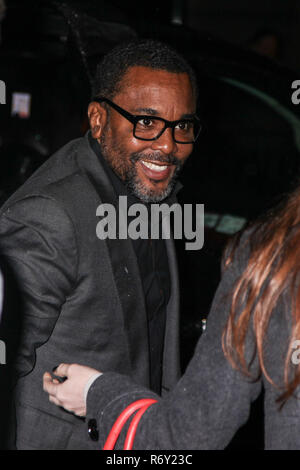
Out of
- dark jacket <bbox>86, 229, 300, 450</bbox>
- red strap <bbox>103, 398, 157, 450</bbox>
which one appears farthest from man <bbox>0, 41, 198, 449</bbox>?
dark jacket <bbox>86, 229, 300, 450</bbox>

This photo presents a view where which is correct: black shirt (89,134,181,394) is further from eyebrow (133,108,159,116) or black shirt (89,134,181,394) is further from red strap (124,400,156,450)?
red strap (124,400,156,450)

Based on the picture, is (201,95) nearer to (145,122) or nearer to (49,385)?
(145,122)

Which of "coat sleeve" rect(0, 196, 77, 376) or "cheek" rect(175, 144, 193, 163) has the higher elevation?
"cheek" rect(175, 144, 193, 163)

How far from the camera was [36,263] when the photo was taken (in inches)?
65.3

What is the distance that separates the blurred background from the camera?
292 centimetres

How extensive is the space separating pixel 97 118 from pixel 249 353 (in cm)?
130

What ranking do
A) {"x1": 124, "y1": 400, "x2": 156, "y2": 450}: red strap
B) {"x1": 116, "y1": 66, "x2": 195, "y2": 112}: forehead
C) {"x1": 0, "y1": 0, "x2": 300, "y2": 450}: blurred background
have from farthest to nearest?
{"x1": 0, "y1": 0, "x2": 300, "y2": 450}: blurred background, {"x1": 116, "y1": 66, "x2": 195, "y2": 112}: forehead, {"x1": 124, "y1": 400, "x2": 156, "y2": 450}: red strap

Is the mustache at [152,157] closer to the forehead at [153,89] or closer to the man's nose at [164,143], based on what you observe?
the man's nose at [164,143]

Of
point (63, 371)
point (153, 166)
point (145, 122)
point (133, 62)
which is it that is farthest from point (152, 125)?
point (63, 371)

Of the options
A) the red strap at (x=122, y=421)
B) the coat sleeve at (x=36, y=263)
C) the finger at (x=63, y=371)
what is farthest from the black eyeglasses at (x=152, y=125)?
the red strap at (x=122, y=421)

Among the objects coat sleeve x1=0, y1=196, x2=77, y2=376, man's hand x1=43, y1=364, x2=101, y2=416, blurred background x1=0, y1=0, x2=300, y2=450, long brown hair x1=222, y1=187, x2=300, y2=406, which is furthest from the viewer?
blurred background x1=0, y1=0, x2=300, y2=450

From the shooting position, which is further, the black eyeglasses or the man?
the black eyeglasses

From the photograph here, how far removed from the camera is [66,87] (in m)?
9.10
